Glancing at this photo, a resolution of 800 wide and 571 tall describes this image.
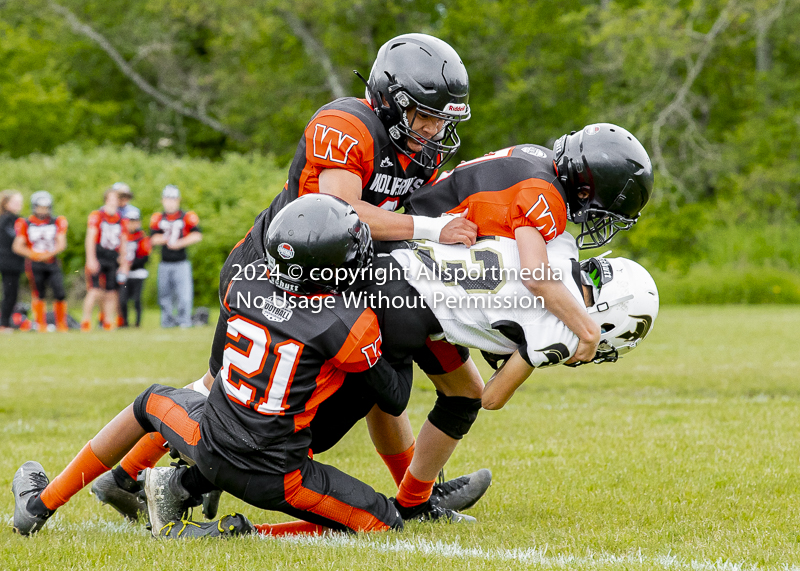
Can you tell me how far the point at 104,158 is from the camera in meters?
19.0

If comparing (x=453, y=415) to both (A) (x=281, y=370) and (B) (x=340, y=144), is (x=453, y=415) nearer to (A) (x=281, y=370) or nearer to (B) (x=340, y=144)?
(A) (x=281, y=370)

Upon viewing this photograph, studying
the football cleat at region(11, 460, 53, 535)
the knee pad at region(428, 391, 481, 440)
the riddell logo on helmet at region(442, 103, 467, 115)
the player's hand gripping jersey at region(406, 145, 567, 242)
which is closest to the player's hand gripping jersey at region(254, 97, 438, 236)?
the player's hand gripping jersey at region(406, 145, 567, 242)

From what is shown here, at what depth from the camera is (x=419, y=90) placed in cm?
347

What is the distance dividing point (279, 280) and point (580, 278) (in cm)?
110

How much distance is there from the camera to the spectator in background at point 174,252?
41.4ft

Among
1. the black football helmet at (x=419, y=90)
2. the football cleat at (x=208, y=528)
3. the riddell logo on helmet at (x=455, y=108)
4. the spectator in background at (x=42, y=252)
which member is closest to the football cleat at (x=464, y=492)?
the football cleat at (x=208, y=528)

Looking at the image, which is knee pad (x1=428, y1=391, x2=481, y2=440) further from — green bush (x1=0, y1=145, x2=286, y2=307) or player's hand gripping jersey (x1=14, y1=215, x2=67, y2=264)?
green bush (x1=0, y1=145, x2=286, y2=307)

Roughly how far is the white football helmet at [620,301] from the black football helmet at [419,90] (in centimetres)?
82

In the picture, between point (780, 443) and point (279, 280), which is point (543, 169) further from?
point (780, 443)

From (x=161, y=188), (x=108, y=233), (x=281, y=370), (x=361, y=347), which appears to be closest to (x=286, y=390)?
(x=281, y=370)

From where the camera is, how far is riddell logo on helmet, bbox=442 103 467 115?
3518 millimetres

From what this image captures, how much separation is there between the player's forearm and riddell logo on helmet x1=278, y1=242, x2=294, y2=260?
895 millimetres

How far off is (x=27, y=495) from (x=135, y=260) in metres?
10.1

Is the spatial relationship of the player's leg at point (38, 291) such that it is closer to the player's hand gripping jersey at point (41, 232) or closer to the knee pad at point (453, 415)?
the player's hand gripping jersey at point (41, 232)
